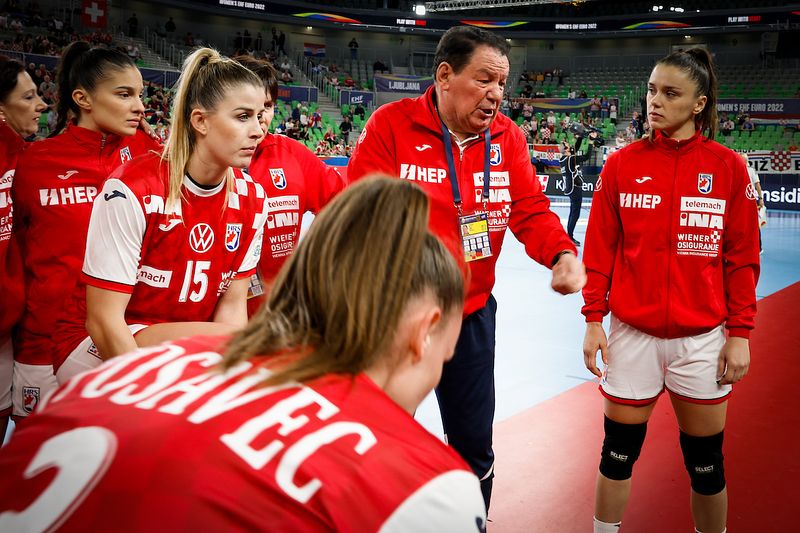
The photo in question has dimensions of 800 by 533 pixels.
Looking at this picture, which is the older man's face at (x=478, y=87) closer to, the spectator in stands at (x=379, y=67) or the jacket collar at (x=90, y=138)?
the jacket collar at (x=90, y=138)

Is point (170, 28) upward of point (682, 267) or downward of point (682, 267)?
upward

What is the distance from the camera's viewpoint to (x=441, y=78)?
2.70 m

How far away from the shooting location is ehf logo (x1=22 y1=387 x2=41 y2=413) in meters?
2.85

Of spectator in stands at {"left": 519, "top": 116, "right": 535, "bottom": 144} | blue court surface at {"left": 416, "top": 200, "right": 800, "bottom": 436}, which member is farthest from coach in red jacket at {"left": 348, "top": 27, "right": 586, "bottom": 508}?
spectator in stands at {"left": 519, "top": 116, "right": 535, "bottom": 144}

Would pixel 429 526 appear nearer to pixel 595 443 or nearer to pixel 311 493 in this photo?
pixel 311 493

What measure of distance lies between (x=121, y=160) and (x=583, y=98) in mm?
30219

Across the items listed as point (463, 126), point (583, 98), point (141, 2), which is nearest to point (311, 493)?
point (463, 126)

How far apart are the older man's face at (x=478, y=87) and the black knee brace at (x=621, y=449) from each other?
130 centimetres

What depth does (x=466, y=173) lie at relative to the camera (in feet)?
8.95

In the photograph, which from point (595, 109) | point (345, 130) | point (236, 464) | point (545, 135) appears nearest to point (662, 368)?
point (236, 464)

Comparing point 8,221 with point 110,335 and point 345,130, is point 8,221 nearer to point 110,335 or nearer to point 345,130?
point 110,335

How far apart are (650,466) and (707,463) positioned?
101 cm

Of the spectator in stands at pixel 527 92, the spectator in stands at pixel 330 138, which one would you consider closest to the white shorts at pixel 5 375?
the spectator in stands at pixel 330 138

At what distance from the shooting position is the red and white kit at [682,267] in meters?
2.67
